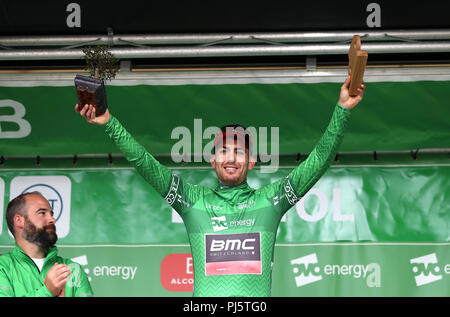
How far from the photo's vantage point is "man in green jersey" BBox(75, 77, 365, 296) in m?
2.89

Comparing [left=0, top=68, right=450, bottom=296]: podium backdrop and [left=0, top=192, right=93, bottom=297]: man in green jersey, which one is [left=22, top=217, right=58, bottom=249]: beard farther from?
[left=0, top=68, right=450, bottom=296]: podium backdrop

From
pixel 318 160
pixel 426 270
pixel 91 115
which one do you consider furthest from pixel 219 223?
pixel 426 270

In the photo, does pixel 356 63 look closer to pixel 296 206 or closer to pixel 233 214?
pixel 233 214

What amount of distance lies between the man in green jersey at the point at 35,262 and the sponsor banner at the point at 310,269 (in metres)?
0.85

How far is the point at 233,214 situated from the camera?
3020 mm

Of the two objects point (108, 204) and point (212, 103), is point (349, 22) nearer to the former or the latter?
point (212, 103)

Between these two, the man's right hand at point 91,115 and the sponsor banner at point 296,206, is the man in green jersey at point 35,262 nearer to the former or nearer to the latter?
the sponsor banner at point 296,206

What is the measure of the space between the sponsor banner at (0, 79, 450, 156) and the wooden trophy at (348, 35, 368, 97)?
6.67 feet

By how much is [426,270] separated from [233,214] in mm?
2245

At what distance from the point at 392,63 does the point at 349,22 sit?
600 mm

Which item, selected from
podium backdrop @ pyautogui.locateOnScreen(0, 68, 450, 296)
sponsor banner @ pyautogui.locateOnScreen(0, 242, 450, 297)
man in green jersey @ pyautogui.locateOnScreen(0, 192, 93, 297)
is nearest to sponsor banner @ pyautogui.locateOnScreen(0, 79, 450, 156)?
podium backdrop @ pyautogui.locateOnScreen(0, 68, 450, 296)
